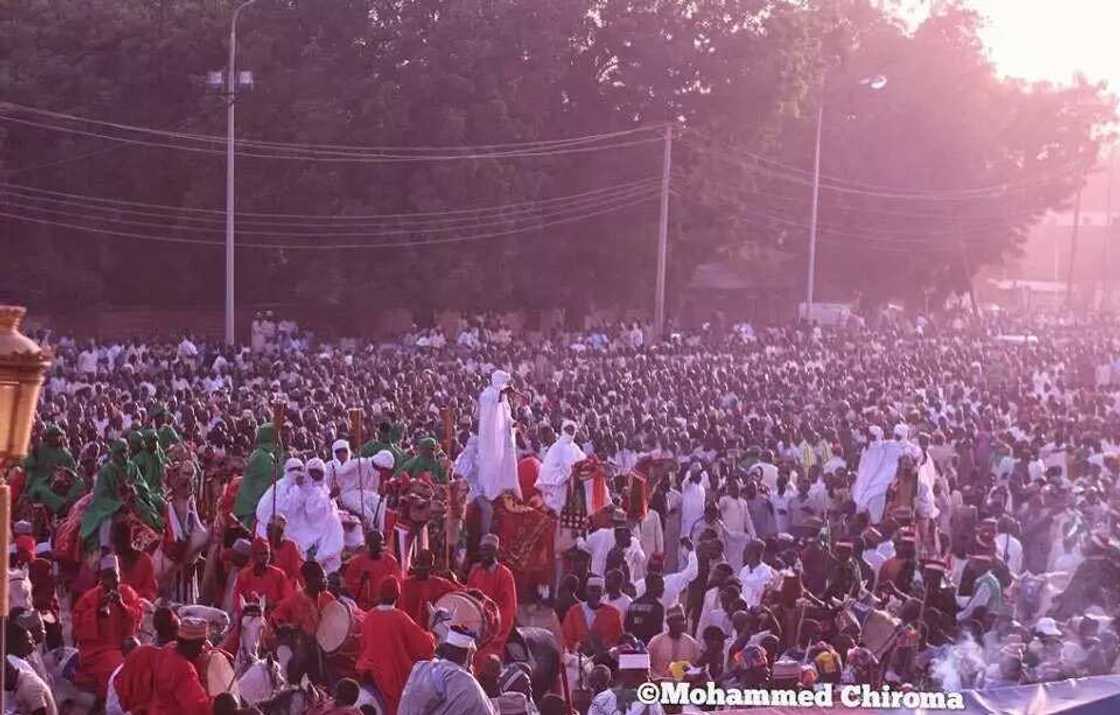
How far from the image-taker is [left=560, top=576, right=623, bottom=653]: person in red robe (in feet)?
30.7

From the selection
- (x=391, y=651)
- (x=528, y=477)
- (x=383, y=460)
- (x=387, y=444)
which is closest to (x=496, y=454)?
(x=383, y=460)

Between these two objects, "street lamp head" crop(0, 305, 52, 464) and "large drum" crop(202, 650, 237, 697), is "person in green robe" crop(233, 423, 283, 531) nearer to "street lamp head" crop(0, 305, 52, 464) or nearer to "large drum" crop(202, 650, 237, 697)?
"large drum" crop(202, 650, 237, 697)

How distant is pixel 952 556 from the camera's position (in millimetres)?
12961

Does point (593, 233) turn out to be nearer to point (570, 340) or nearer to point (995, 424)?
point (570, 340)

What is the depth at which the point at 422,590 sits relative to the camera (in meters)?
8.88

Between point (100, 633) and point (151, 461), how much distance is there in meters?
4.22

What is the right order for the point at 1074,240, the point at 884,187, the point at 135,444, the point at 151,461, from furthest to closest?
the point at 1074,240 → the point at 884,187 → the point at 135,444 → the point at 151,461

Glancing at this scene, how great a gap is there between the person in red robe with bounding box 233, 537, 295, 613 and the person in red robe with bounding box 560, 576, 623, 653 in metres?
1.55

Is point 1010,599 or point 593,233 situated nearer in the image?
point 1010,599

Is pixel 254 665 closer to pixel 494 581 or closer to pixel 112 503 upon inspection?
pixel 494 581

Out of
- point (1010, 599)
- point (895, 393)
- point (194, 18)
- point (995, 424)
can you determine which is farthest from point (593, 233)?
point (1010, 599)

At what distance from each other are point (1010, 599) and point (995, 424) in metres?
9.11

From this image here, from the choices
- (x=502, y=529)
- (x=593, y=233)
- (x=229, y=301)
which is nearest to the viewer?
(x=502, y=529)

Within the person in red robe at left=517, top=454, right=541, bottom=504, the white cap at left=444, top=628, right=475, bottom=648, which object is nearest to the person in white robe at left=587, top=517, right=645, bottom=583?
the person in red robe at left=517, top=454, right=541, bottom=504
